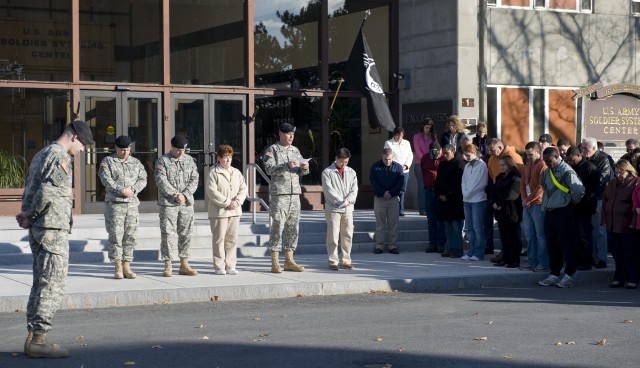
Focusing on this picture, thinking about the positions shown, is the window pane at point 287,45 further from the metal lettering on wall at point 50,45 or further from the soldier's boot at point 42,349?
the soldier's boot at point 42,349

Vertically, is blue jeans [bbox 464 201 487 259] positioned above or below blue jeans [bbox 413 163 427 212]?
below

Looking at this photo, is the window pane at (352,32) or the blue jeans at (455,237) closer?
the blue jeans at (455,237)

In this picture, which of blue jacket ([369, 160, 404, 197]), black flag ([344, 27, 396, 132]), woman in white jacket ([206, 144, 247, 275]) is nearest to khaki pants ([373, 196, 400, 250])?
blue jacket ([369, 160, 404, 197])

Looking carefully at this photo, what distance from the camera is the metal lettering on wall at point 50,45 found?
2033 cm

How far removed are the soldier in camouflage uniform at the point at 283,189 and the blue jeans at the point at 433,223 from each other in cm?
343

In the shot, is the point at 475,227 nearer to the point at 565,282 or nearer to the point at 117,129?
the point at 565,282

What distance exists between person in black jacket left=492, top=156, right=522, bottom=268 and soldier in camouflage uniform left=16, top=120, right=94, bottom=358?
8408 mm

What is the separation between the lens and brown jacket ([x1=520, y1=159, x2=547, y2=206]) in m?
15.6

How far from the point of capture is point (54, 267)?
9.05 metres

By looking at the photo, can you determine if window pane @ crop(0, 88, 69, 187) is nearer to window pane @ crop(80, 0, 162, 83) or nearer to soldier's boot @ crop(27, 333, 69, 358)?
window pane @ crop(80, 0, 162, 83)

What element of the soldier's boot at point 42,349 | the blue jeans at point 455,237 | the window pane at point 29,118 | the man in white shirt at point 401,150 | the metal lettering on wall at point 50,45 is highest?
the metal lettering on wall at point 50,45

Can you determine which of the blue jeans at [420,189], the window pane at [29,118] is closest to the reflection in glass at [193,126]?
the window pane at [29,118]

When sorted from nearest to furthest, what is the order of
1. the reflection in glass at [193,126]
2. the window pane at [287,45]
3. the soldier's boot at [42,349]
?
the soldier's boot at [42,349], the reflection in glass at [193,126], the window pane at [287,45]

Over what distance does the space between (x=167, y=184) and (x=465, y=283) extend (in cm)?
426
